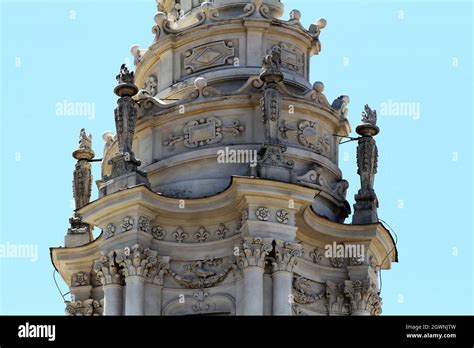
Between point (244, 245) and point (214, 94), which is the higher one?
point (214, 94)

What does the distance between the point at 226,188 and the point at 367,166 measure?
4.93 m

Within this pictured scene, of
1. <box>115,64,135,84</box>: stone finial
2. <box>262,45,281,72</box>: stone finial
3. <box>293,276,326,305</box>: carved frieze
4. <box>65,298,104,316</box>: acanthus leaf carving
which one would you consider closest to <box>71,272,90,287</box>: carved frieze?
<box>65,298,104,316</box>: acanthus leaf carving

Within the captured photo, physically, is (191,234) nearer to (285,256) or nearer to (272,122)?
(285,256)

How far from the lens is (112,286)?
48.2m

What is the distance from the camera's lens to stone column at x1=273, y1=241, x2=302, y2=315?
46812 millimetres

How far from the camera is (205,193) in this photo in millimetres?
49500

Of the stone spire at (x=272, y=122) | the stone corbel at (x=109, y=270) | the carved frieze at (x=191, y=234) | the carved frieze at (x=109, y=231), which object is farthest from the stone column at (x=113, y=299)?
the stone spire at (x=272, y=122)

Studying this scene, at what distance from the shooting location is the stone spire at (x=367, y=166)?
5062 centimetres

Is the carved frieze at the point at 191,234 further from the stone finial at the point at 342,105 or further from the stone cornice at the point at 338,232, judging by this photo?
the stone finial at the point at 342,105
